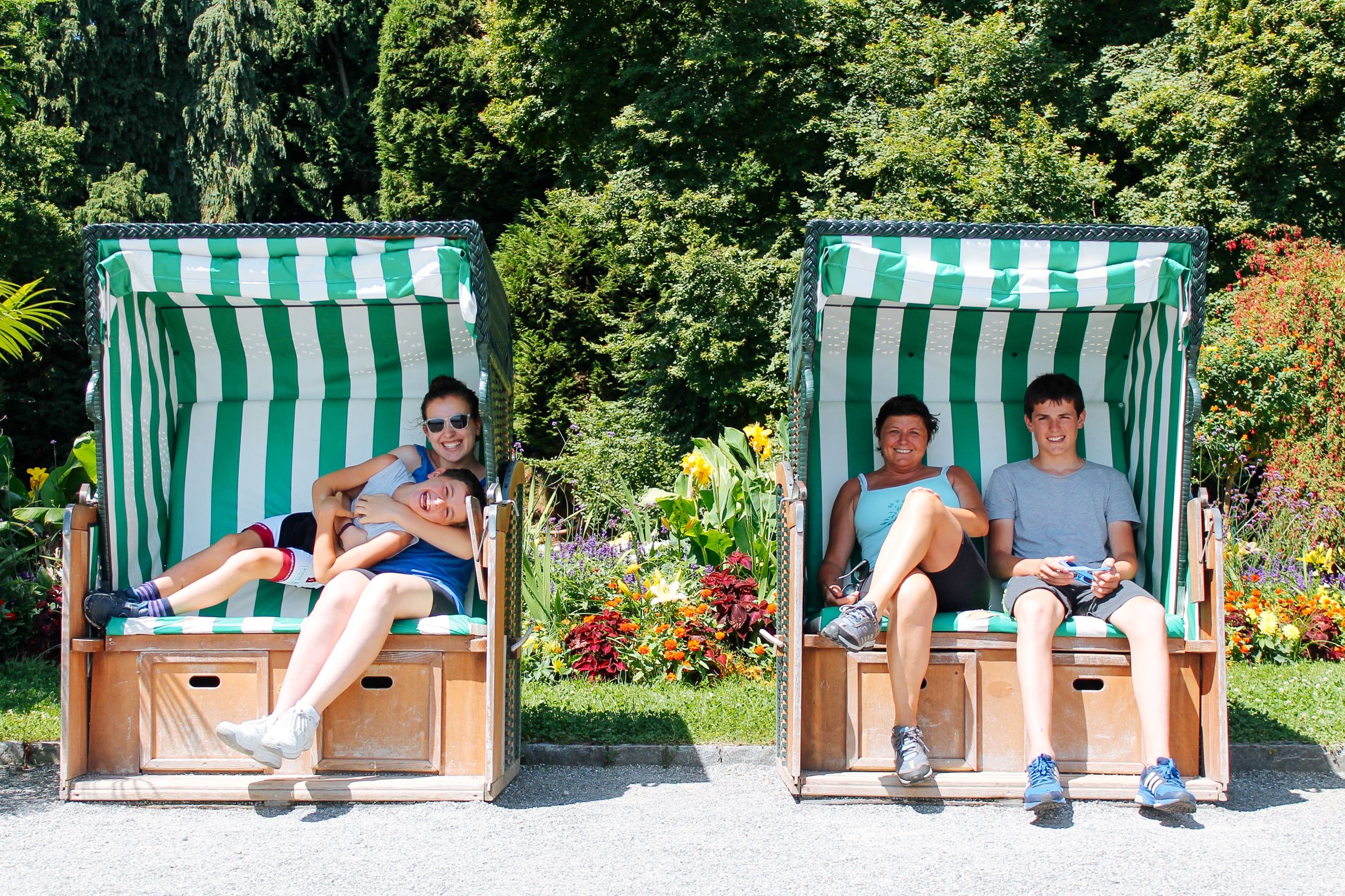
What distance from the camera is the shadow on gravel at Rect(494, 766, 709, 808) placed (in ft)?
11.3

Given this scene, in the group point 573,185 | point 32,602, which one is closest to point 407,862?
point 32,602

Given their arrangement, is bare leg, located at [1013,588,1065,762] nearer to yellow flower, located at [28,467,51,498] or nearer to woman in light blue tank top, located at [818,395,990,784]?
woman in light blue tank top, located at [818,395,990,784]

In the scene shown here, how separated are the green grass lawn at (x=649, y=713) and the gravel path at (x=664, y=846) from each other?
0.36 m

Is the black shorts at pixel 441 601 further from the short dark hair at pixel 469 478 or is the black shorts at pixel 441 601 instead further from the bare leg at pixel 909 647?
the bare leg at pixel 909 647

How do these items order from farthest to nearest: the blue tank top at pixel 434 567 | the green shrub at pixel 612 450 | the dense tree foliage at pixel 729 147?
the green shrub at pixel 612 450 → the dense tree foliage at pixel 729 147 → the blue tank top at pixel 434 567

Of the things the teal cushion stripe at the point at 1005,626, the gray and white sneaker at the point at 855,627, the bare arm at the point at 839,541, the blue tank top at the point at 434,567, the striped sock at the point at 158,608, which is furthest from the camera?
the bare arm at the point at 839,541

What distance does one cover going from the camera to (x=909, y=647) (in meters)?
3.42

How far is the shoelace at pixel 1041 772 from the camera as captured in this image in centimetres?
323

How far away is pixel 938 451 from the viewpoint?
443cm

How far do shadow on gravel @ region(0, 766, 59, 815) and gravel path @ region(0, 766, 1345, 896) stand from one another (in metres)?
0.01

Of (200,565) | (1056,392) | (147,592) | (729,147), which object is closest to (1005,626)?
(1056,392)

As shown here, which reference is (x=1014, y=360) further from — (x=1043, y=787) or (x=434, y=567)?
(x=434, y=567)

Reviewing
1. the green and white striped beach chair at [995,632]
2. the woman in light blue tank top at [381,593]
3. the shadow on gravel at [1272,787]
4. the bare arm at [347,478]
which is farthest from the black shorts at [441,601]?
the shadow on gravel at [1272,787]

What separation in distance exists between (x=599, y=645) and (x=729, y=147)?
27.1 ft
